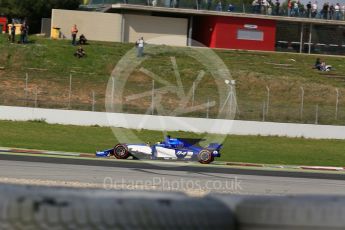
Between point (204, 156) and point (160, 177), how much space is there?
5.53m

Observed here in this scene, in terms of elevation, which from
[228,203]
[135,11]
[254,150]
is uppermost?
[135,11]

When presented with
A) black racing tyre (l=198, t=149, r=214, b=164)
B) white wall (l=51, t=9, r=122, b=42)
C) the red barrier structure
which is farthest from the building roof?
black racing tyre (l=198, t=149, r=214, b=164)

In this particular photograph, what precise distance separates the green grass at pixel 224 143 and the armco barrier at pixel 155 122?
48 cm

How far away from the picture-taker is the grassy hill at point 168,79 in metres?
32.0

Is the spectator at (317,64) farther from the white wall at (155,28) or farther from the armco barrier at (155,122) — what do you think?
the armco barrier at (155,122)

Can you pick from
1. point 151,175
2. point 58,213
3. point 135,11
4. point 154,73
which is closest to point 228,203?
point 58,213

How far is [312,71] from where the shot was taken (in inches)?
1854

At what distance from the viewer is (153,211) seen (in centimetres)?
332

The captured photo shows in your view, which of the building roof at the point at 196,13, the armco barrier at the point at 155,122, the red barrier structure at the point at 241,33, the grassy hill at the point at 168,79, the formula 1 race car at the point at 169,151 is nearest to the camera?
the formula 1 race car at the point at 169,151

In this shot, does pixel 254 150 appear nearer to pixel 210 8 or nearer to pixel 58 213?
pixel 58 213

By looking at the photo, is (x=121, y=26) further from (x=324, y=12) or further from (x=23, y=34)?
(x=324, y=12)

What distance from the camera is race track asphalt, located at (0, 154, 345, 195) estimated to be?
1239 cm

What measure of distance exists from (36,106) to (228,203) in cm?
2820

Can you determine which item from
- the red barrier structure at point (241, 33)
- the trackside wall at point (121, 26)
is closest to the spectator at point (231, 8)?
the red barrier structure at point (241, 33)
